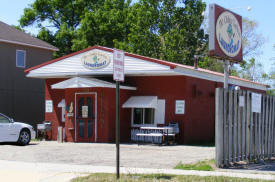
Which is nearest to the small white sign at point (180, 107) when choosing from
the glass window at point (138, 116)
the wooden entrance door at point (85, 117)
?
the glass window at point (138, 116)

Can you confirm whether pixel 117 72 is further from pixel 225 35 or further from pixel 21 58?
pixel 21 58

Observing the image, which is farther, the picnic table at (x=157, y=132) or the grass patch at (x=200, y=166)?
the picnic table at (x=157, y=132)

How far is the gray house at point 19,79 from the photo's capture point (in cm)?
2860

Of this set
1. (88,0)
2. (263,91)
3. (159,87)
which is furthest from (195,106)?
(88,0)

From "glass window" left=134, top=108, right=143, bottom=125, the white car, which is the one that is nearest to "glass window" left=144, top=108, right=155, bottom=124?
"glass window" left=134, top=108, right=143, bottom=125

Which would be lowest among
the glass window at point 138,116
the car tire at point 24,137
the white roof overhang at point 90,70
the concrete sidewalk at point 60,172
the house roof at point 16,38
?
the concrete sidewalk at point 60,172

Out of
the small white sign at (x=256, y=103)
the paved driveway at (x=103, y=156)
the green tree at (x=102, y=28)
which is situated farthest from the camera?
the green tree at (x=102, y=28)

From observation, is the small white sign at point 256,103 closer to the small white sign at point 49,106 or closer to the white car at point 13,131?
the white car at point 13,131

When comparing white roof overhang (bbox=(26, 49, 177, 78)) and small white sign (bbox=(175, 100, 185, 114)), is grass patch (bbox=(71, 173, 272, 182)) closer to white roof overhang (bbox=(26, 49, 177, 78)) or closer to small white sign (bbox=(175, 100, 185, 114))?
white roof overhang (bbox=(26, 49, 177, 78))

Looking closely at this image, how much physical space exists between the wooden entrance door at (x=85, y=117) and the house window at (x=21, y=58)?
9.90m

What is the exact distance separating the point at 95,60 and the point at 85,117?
291 centimetres

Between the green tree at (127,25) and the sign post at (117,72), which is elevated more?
the green tree at (127,25)

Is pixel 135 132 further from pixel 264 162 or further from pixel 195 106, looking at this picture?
pixel 264 162

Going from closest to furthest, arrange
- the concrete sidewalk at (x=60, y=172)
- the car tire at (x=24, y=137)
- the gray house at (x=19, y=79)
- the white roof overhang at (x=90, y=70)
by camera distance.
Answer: the concrete sidewalk at (x=60, y=172) → the car tire at (x=24, y=137) → the white roof overhang at (x=90, y=70) → the gray house at (x=19, y=79)
